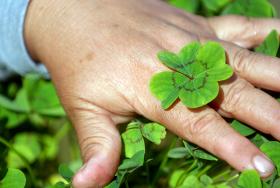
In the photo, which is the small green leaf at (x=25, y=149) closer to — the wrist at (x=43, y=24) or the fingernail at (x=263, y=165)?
the wrist at (x=43, y=24)

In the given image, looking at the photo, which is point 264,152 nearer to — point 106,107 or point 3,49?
point 106,107

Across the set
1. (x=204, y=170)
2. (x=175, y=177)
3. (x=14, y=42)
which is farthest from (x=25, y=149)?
(x=204, y=170)

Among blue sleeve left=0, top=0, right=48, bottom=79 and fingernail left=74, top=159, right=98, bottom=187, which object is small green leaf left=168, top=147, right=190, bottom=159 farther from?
blue sleeve left=0, top=0, right=48, bottom=79

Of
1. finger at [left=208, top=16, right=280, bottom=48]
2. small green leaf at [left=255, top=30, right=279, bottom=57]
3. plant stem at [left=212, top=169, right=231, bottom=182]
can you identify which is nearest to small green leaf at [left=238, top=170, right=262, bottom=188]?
plant stem at [left=212, top=169, right=231, bottom=182]

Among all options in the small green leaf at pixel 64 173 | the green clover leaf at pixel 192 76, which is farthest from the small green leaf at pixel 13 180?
the green clover leaf at pixel 192 76

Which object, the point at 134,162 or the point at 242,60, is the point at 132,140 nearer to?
the point at 134,162
